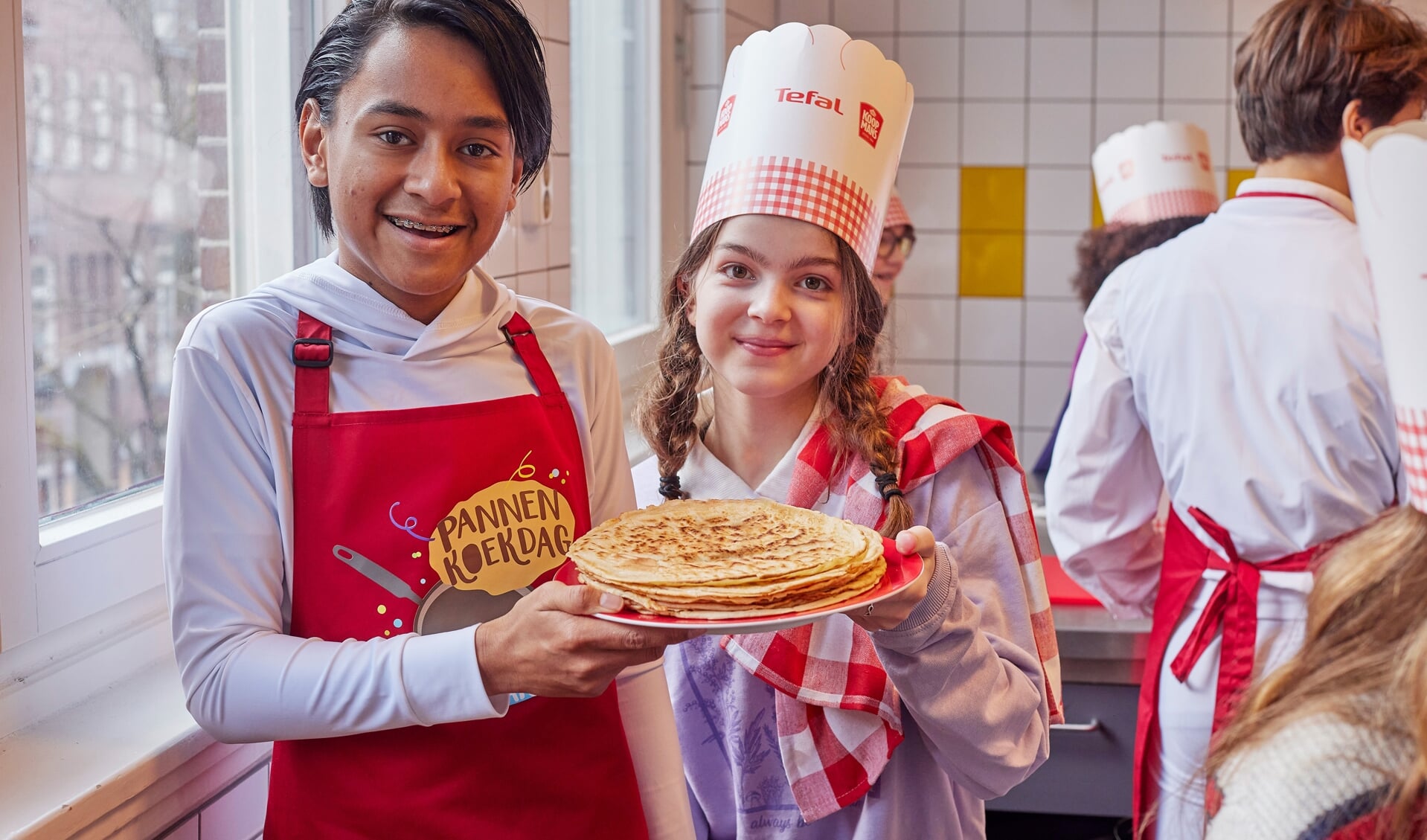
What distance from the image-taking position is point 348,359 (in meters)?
1.06

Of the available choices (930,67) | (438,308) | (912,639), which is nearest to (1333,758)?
(912,639)

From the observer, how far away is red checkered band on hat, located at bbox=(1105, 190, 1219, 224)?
111 inches

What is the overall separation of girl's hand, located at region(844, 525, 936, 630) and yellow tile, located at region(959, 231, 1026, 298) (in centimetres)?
265

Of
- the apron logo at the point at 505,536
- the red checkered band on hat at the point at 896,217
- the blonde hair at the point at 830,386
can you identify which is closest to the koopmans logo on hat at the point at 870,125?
the blonde hair at the point at 830,386

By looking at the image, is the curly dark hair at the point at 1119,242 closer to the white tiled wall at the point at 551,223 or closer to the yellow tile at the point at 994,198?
the yellow tile at the point at 994,198

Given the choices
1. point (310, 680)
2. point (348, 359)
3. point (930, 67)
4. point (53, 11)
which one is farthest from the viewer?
point (930, 67)

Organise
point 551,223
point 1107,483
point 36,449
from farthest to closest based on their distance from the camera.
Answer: point 551,223, point 1107,483, point 36,449

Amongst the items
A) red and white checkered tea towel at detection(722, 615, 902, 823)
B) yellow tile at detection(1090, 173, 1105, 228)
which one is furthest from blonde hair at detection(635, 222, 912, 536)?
yellow tile at detection(1090, 173, 1105, 228)

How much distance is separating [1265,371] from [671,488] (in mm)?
868

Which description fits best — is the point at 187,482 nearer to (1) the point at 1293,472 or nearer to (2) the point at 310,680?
(2) the point at 310,680

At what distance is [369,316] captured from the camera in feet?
3.54

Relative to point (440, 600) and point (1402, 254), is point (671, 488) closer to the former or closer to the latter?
point (440, 600)

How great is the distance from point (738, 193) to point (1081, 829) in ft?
4.74

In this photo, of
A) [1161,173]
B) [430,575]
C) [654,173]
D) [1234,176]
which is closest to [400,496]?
[430,575]
